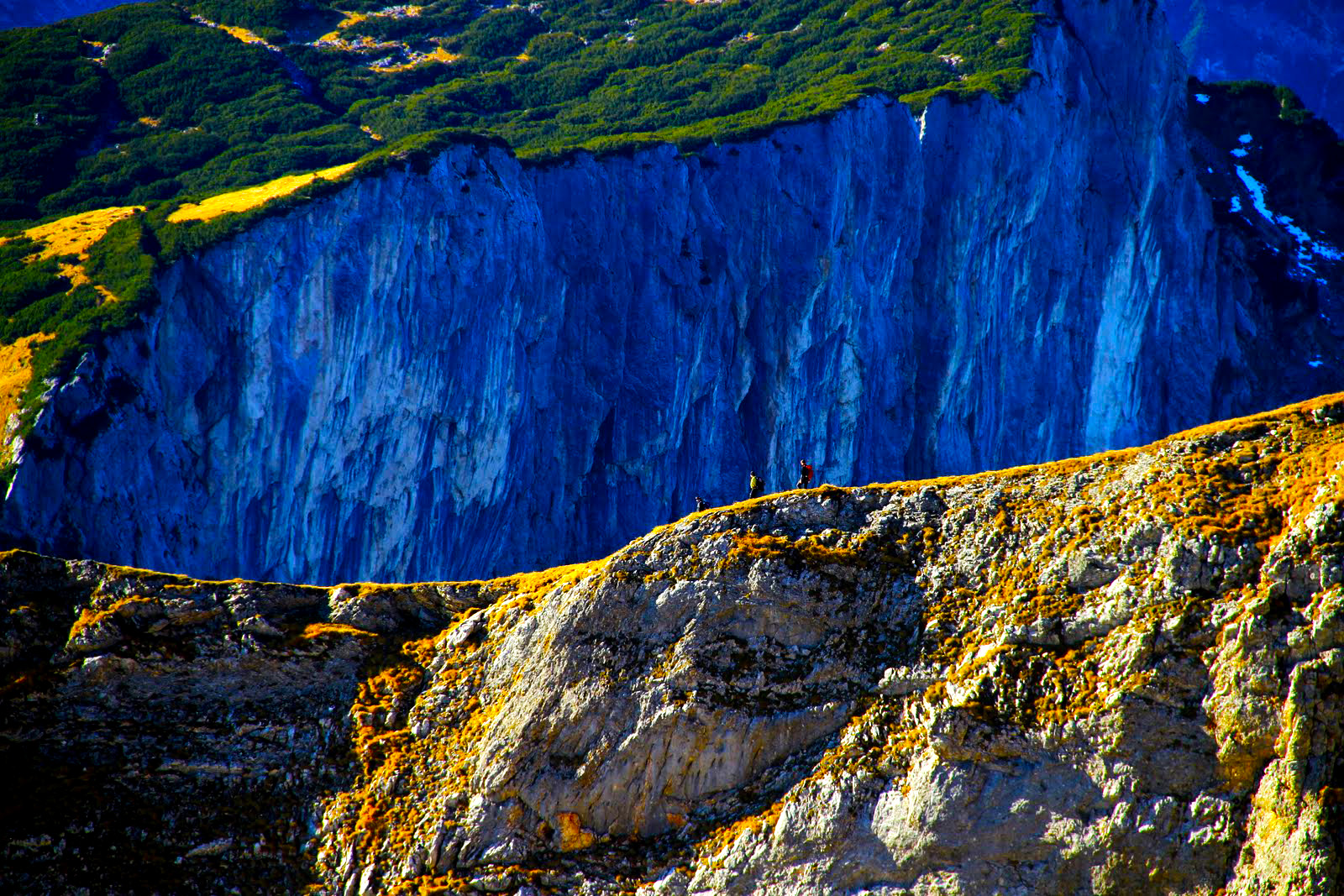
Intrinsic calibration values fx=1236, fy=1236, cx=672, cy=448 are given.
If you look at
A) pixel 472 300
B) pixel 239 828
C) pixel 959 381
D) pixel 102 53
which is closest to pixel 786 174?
Result: pixel 959 381

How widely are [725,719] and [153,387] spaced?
155 feet

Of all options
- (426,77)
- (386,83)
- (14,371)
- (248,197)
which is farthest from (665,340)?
(426,77)

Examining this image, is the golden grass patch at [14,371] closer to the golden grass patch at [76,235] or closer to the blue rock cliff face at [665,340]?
the blue rock cliff face at [665,340]

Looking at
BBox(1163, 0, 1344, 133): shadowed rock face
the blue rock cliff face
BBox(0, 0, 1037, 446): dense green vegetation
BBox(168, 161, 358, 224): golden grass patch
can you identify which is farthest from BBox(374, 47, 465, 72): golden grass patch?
BBox(1163, 0, 1344, 133): shadowed rock face

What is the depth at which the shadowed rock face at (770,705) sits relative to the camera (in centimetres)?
2217

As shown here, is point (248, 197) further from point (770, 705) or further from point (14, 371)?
point (770, 705)

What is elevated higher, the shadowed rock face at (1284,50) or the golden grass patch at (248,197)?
the shadowed rock face at (1284,50)

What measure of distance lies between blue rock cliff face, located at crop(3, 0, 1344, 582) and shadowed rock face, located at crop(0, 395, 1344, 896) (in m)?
30.6

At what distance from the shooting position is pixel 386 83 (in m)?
106

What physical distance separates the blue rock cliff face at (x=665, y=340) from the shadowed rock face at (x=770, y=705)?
1203 inches

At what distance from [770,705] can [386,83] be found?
9170 cm

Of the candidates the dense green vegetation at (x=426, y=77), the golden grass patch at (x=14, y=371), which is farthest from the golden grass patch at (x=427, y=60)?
the golden grass patch at (x=14, y=371)

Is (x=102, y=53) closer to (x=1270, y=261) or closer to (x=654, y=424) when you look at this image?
(x=654, y=424)

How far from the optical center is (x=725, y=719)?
2638cm
